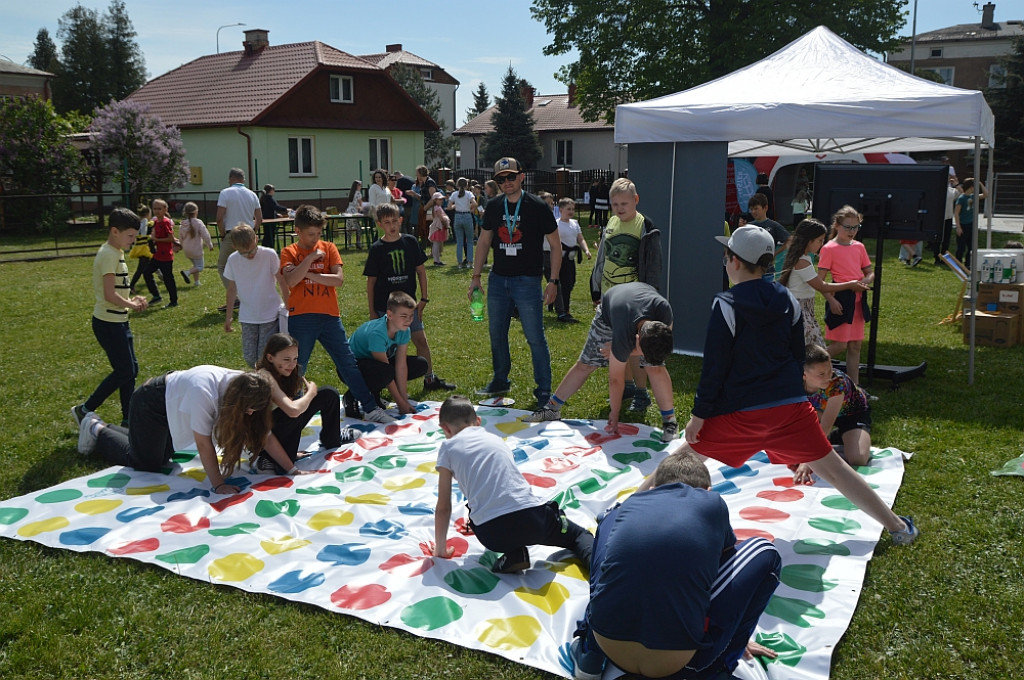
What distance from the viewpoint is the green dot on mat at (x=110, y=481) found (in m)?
5.45

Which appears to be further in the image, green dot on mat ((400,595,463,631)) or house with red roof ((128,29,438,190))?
house with red roof ((128,29,438,190))

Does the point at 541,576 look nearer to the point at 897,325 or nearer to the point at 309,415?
the point at 309,415

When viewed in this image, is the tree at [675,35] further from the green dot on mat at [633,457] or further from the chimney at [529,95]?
the chimney at [529,95]

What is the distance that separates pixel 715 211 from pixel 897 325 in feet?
13.0

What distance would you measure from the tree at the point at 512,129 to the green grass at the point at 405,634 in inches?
1677

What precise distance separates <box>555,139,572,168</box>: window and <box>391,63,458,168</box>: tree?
7.55 m

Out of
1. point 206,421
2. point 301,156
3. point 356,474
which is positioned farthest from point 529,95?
point 206,421

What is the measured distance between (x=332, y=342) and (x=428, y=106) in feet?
A: 175

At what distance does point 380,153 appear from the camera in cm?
3559

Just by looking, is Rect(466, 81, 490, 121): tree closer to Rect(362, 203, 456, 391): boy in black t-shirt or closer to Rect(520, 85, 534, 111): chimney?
Rect(520, 85, 534, 111): chimney

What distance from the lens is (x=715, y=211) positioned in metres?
8.80

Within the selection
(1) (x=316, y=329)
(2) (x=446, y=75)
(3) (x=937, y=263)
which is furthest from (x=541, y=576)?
(2) (x=446, y=75)

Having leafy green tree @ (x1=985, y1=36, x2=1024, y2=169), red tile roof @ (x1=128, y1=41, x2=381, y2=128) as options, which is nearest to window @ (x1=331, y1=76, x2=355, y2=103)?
red tile roof @ (x1=128, y1=41, x2=381, y2=128)

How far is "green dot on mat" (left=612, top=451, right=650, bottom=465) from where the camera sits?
600cm
